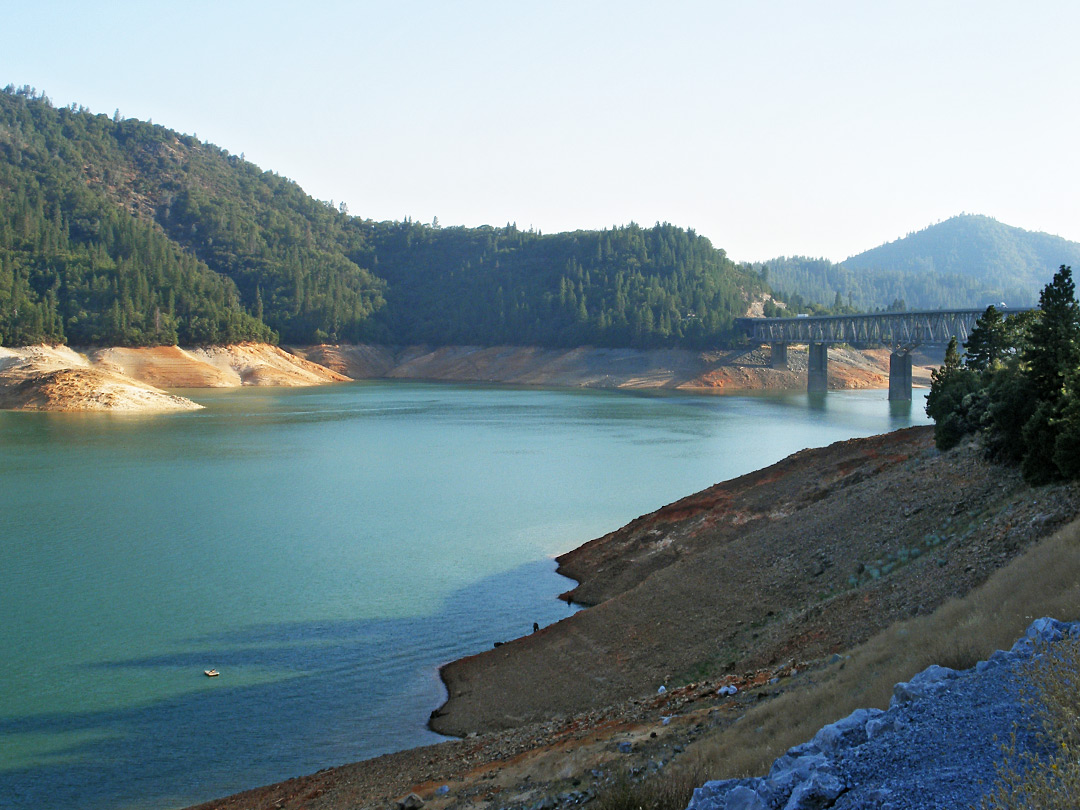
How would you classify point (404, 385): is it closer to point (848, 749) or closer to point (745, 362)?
point (745, 362)

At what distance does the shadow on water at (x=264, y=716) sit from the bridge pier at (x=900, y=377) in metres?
93.6

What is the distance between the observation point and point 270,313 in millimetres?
172375

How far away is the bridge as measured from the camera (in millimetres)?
104438

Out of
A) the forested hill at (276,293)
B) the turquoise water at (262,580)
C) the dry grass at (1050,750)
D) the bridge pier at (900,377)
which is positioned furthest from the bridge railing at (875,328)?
the dry grass at (1050,750)

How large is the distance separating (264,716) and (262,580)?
10.3m

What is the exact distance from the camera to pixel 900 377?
352 ft

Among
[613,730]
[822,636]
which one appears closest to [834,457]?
[822,636]

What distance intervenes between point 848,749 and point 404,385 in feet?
461

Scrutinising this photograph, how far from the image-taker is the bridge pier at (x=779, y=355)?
13888 cm

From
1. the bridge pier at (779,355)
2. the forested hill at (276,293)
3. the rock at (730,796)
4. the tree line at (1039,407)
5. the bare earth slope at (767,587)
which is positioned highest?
the forested hill at (276,293)

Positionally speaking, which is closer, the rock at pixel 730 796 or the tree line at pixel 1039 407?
the rock at pixel 730 796

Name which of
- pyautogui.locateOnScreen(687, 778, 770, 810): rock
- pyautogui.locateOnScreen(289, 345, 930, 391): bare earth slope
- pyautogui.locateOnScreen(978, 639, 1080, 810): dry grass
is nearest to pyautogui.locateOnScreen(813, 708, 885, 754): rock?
pyautogui.locateOnScreen(687, 778, 770, 810): rock

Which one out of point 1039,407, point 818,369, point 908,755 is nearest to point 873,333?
point 818,369

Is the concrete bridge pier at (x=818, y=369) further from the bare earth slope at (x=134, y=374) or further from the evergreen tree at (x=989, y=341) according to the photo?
the evergreen tree at (x=989, y=341)
